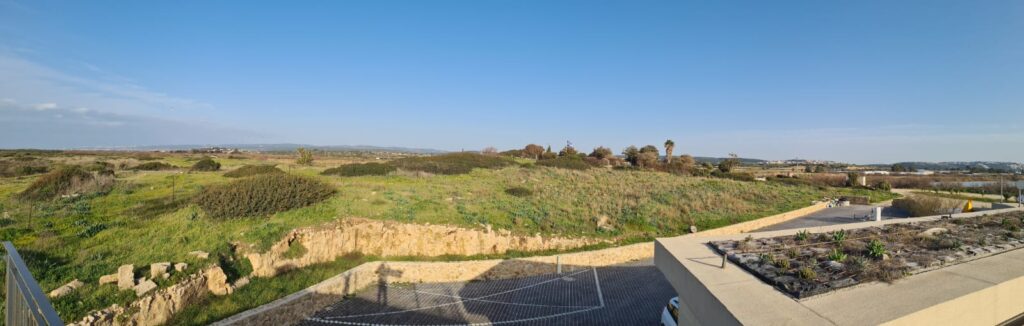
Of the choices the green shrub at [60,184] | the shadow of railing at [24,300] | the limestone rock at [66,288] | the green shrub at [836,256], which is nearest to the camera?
the shadow of railing at [24,300]

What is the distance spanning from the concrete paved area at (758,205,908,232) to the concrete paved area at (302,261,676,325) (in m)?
12.8

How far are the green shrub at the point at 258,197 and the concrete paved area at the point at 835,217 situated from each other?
22067mm

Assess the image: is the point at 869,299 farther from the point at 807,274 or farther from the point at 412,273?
the point at 412,273

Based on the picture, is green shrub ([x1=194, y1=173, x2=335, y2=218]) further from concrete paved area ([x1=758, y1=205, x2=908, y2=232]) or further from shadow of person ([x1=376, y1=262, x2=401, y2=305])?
concrete paved area ([x1=758, y1=205, x2=908, y2=232])

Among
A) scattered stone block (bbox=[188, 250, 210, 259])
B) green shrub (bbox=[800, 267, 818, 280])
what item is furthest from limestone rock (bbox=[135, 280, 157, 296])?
green shrub (bbox=[800, 267, 818, 280])

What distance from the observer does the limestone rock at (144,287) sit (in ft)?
28.7

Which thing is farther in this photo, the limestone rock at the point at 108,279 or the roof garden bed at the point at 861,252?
the limestone rock at the point at 108,279

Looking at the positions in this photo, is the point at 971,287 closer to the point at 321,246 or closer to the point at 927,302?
the point at 927,302

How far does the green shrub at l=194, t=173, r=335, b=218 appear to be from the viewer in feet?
48.0

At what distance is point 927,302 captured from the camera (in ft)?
11.9

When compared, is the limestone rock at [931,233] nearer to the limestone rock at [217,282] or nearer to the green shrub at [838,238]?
the green shrub at [838,238]

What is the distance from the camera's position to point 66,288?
8320 mm

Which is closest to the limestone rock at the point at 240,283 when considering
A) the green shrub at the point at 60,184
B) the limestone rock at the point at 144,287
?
the limestone rock at the point at 144,287

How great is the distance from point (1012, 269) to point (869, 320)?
2778 mm
